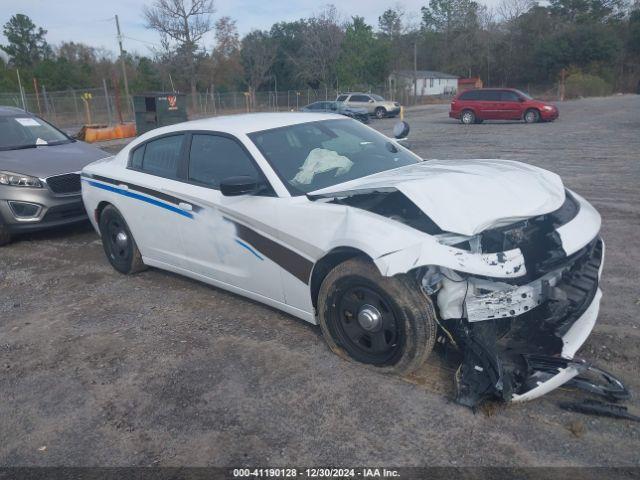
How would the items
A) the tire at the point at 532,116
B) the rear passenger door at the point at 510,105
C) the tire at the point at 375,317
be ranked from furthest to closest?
the rear passenger door at the point at 510,105 < the tire at the point at 532,116 < the tire at the point at 375,317

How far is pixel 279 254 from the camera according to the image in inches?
150

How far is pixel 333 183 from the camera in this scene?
4.02 m

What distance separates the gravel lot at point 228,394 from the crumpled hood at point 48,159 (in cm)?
188

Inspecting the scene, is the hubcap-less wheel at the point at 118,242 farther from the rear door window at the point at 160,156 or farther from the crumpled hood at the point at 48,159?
the crumpled hood at the point at 48,159

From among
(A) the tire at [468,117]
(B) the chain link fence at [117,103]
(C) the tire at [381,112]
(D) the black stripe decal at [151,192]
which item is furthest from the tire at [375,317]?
(C) the tire at [381,112]

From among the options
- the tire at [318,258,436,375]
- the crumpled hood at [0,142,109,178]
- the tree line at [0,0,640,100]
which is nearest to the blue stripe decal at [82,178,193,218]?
the crumpled hood at [0,142,109,178]

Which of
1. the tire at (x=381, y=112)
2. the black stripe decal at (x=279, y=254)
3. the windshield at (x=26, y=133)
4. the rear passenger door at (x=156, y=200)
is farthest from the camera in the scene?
the tire at (x=381, y=112)

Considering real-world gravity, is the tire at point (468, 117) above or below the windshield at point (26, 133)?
below

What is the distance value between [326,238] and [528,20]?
77.5 meters

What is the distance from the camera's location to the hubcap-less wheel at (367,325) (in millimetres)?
3260

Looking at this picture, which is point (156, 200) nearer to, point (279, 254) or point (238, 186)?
point (238, 186)

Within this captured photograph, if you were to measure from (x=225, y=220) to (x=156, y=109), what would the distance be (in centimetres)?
1720

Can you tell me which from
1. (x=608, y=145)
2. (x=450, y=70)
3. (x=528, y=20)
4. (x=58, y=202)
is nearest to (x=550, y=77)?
(x=528, y=20)

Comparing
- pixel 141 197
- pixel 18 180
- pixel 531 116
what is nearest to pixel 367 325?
pixel 141 197
